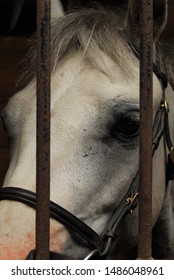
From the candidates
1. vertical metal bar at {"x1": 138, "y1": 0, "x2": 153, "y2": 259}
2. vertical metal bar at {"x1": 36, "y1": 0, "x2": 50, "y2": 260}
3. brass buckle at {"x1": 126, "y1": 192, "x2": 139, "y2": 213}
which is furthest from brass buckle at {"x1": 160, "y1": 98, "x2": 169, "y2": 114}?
vertical metal bar at {"x1": 36, "y1": 0, "x2": 50, "y2": 260}

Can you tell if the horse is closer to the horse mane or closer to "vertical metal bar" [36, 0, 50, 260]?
the horse mane

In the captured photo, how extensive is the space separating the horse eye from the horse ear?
25 centimetres

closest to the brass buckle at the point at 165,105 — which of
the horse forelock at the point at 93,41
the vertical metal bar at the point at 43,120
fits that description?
the horse forelock at the point at 93,41

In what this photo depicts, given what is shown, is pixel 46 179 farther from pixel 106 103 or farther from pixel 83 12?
pixel 83 12

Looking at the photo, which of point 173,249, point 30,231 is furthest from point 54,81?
point 173,249

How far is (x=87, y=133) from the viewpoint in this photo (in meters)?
1.45

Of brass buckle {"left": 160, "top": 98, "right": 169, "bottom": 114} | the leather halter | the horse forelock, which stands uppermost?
the horse forelock

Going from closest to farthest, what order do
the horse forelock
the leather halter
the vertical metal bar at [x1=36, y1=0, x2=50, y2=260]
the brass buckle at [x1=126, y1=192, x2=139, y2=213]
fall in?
the vertical metal bar at [x1=36, y1=0, x2=50, y2=260] → the leather halter → the brass buckle at [x1=126, y1=192, x2=139, y2=213] → the horse forelock

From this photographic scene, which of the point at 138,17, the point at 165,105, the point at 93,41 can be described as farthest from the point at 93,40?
the point at 165,105

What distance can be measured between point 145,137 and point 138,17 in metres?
0.50

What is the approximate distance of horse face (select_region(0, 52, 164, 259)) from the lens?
135 cm

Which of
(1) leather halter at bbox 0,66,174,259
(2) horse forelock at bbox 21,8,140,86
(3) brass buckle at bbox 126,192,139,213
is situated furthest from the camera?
(2) horse forelock at bbox 21,8,140,86

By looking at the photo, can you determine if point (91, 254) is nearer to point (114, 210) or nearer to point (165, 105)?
point (114, 210)

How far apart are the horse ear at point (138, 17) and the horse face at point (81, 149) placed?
3.8 inches
